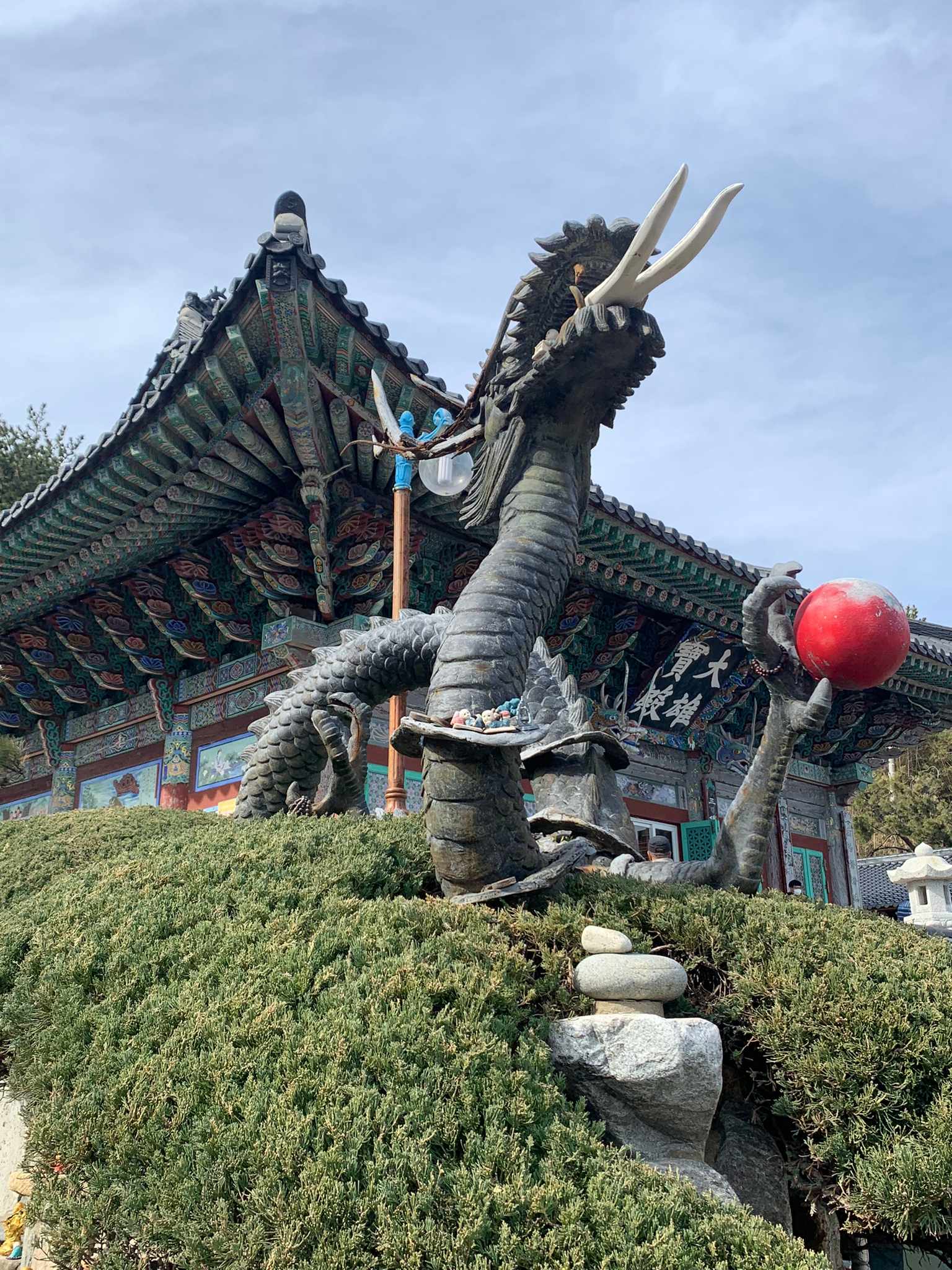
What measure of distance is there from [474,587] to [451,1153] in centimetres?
197

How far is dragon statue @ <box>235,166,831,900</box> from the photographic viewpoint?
3.37 metres

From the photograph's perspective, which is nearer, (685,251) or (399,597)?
(685,251)

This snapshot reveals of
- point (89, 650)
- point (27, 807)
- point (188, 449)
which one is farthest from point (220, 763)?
point (27, 807)

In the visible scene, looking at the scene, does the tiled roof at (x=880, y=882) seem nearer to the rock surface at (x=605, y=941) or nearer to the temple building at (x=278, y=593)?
the temple building at (x=278, y=593)

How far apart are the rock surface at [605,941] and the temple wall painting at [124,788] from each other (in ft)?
27.7

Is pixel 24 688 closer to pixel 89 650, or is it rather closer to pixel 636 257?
pixel 89 650

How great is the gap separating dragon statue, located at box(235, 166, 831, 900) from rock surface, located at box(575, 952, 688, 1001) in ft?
1.71

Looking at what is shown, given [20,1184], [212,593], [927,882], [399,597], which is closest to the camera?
[20,1184]

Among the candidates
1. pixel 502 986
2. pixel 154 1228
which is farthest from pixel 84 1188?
pixel 502 986

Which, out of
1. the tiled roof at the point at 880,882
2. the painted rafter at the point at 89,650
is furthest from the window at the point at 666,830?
the tiled roof at the point at 880,882

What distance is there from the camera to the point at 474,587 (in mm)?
3705

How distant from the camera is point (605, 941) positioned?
9.67 feet

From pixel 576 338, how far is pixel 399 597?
3.17 m

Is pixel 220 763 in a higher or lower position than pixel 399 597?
higher
